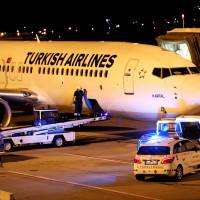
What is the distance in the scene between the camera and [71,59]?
116 feet

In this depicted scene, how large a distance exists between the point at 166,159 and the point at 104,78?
9.69 meters

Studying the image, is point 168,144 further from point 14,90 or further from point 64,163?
A: point 14,90

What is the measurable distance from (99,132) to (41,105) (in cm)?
344

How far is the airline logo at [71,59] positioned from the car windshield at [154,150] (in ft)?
28.6

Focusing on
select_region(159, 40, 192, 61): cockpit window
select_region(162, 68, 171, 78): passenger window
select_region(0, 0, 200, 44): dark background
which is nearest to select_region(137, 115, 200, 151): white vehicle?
select_region(162, 68, 171, 78): passenger window

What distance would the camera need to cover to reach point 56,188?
23344mm

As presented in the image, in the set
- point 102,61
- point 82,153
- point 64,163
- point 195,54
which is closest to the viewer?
point 64,163

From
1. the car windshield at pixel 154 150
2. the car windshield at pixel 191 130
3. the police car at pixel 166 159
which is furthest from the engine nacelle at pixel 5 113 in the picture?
the car windshield at pixel 154 150

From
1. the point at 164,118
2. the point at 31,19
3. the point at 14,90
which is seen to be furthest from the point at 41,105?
the point at 31,19

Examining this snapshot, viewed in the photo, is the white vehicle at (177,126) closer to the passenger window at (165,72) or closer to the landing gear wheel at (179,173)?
the passenger window at (165,72)

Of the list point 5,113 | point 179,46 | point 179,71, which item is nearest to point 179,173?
point 179,71

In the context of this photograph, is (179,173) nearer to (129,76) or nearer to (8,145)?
(129,76)

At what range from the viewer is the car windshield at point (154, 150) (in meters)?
24.7

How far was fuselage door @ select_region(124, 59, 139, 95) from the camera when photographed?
32.3 meters
